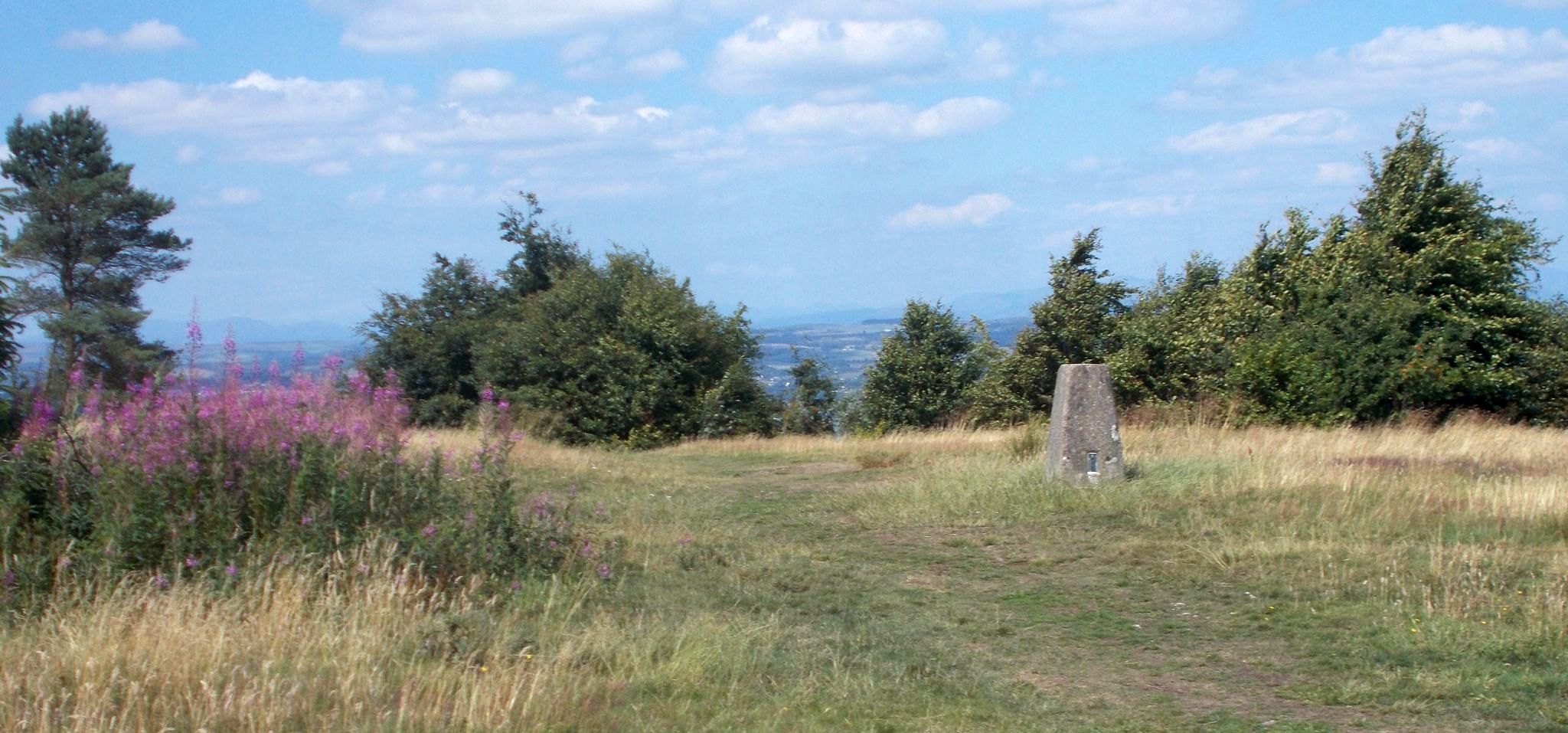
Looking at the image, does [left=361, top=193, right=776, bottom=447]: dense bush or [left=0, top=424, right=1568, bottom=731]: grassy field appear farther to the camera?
[left=361, top=193, right=776, bottom=447]: dense bush

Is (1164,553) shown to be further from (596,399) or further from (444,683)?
(596,399)

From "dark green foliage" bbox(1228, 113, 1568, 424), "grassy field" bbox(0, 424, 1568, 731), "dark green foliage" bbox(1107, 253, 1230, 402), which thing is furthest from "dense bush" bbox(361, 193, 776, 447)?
"grassy field" bbox(0, 424, 1568, 731)

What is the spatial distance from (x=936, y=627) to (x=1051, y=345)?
27.2 meters

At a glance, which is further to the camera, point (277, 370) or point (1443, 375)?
point (1443, 375)

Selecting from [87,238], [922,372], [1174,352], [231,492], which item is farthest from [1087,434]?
[87,238]

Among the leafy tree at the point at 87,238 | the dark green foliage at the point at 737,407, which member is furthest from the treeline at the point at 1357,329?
the leafy tree at the point at 87,238

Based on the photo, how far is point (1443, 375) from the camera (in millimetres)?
19328

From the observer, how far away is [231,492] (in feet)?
22.4

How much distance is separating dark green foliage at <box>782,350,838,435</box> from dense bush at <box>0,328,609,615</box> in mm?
27060

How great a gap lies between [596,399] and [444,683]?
2515 centimetres

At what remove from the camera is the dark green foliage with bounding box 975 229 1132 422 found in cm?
3250

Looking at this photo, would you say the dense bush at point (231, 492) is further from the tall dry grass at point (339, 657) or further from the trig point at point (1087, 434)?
the trig point at point (1087, 434)

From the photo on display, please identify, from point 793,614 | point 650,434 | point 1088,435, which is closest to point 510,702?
point 793,614

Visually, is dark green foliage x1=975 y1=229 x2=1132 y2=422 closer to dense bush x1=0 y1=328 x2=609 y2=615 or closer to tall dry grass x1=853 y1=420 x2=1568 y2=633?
tall dry grass x1=853 y1=420 x2=1568 y2=633
